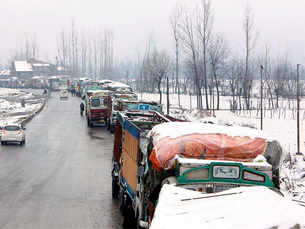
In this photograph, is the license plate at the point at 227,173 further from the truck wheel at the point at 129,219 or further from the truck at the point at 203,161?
the truck wheel at the point at 129,219

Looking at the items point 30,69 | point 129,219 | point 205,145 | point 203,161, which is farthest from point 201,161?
point 30,69

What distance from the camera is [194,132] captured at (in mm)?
8617

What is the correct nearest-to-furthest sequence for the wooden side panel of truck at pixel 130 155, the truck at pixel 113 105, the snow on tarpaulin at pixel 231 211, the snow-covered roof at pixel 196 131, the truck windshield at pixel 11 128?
the snow on tarpaulin at pixel 231 211
the snow-covered roof at pixel 196 131
the wooden side panel of truck at pixel 130 155
the truck windshield at pixel 11 128
the truck at pixel 113 105

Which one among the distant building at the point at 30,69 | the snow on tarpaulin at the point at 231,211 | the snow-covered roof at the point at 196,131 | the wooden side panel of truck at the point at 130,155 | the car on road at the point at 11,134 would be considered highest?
the distant building at the point at 30,69

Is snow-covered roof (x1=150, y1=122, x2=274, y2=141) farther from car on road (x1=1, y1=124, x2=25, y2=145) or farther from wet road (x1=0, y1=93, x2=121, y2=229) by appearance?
car on road (x1=1, y1=124, x2=25, y2=145)

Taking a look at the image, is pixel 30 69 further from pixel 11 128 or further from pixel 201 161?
pixel 201 161

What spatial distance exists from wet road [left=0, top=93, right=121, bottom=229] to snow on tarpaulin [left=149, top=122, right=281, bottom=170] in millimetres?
5190

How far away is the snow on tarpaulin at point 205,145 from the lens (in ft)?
26.1

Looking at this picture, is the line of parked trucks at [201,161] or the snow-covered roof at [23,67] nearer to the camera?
the line of parked trucks at [201,161]

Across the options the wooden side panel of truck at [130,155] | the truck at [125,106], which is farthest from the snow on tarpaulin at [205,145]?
the truck at [125,106]

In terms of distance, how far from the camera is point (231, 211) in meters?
4.56

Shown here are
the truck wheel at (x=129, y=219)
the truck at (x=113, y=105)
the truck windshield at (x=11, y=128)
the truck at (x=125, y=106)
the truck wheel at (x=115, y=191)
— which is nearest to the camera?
the truck wheel at (x=129, y=219)

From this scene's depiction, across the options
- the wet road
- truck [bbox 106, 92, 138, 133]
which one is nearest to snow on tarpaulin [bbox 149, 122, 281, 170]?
the wet road

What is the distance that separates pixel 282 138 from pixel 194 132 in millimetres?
17527
